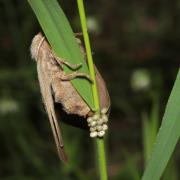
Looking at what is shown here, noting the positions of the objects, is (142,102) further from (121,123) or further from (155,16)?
(155,16)

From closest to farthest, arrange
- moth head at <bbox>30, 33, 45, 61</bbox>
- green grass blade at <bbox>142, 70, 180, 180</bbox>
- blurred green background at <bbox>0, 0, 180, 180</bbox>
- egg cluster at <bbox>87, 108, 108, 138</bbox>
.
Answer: green grass blade at <bbox>142, 70, 180, 180</bbox>, egg cluster at <bbox>87, 108, 108, 138</bbox>, moth head at <bbox>30, 33, 45, 61</bbox>, blurred green background at <bbox>0, 0, 180, 180</bbox>

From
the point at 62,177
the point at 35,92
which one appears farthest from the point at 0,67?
the point at 62,177

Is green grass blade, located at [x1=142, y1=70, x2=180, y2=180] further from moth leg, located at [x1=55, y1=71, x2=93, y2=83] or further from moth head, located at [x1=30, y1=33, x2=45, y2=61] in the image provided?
moth head, located at [x1=30, y1=33, x2=45, y2=61]

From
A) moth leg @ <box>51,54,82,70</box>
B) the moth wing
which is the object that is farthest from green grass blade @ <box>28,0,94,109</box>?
the moth wing

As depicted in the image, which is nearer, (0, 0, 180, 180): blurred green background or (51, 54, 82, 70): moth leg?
(51, 54, 82, 70): moth leg

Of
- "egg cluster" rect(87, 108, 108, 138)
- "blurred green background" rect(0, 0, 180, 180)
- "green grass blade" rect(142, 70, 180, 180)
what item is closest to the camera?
"green grass blade" rect(142, 70, 180, 180)

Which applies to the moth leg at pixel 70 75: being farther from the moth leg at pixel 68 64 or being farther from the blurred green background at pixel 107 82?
the blurred green background at pixel 107 82
